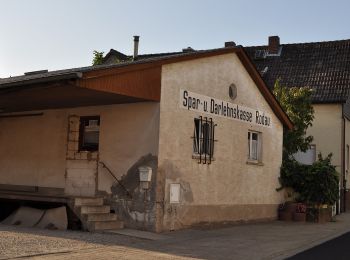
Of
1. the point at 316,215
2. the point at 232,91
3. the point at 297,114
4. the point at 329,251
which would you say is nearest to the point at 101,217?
the point at 329,251

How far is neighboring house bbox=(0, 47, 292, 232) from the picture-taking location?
1379 centimetres

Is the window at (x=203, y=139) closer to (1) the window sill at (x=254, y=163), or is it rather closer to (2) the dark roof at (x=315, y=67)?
(1) the window sill at (x=254, y=163)

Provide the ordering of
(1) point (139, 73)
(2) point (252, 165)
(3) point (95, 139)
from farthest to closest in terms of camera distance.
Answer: (2) point (252, 165)
(3) point (95, 139)
(1) point (139, 73)

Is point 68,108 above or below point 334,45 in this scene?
below

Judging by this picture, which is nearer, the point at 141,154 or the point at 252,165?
the point at 141,154

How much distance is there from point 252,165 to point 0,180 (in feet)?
26.9

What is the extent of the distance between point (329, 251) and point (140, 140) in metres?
5.35

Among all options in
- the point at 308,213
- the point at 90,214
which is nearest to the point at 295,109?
the point at 308,213

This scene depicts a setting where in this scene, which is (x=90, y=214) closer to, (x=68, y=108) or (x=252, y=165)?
(x=68, y=108)

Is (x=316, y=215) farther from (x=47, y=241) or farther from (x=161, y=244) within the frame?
(x=47, y=241)

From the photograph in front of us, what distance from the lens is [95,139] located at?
611 inches

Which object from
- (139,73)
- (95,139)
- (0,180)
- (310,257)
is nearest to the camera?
(310,257)

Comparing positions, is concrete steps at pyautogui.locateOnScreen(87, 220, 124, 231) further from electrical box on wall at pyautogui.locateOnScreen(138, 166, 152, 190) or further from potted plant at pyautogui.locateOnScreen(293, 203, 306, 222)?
potted plant at pyautogui.locateOnScreen(293, 203, 306, 222)

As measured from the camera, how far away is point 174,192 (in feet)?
48.0
